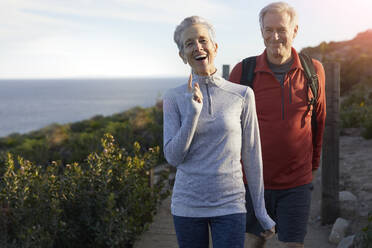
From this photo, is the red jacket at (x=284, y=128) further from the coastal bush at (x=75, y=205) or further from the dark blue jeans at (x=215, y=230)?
the coastal bush at (x=75, y=205)

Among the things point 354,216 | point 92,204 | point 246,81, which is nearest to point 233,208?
point 246,81

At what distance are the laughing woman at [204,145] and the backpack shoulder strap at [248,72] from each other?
80cm

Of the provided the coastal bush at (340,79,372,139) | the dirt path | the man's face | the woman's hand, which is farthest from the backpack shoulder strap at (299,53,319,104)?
the coastal bush at (340,79,372,139)

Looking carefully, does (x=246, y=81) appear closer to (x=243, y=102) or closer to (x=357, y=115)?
(x=243, y=102)

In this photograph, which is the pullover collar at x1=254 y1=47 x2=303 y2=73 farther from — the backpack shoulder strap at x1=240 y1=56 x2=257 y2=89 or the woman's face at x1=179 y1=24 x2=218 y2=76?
the woman's face at x1=179 y1=24 x2=218 y2=76

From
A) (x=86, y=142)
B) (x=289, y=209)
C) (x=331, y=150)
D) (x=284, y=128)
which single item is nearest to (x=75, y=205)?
(x=289, y=209)

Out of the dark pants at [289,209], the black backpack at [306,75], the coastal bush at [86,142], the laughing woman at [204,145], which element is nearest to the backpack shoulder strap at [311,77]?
the black backpack at [306,75]

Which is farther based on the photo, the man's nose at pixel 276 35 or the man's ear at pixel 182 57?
the man's nose at pixel 276 35

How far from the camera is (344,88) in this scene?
70.7 ft

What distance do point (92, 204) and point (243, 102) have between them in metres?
2.77

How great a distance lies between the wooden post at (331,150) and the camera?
5.07m

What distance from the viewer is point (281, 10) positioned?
2.84 m

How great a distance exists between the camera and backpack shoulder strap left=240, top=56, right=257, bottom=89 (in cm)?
298

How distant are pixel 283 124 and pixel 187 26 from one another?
1.05m
